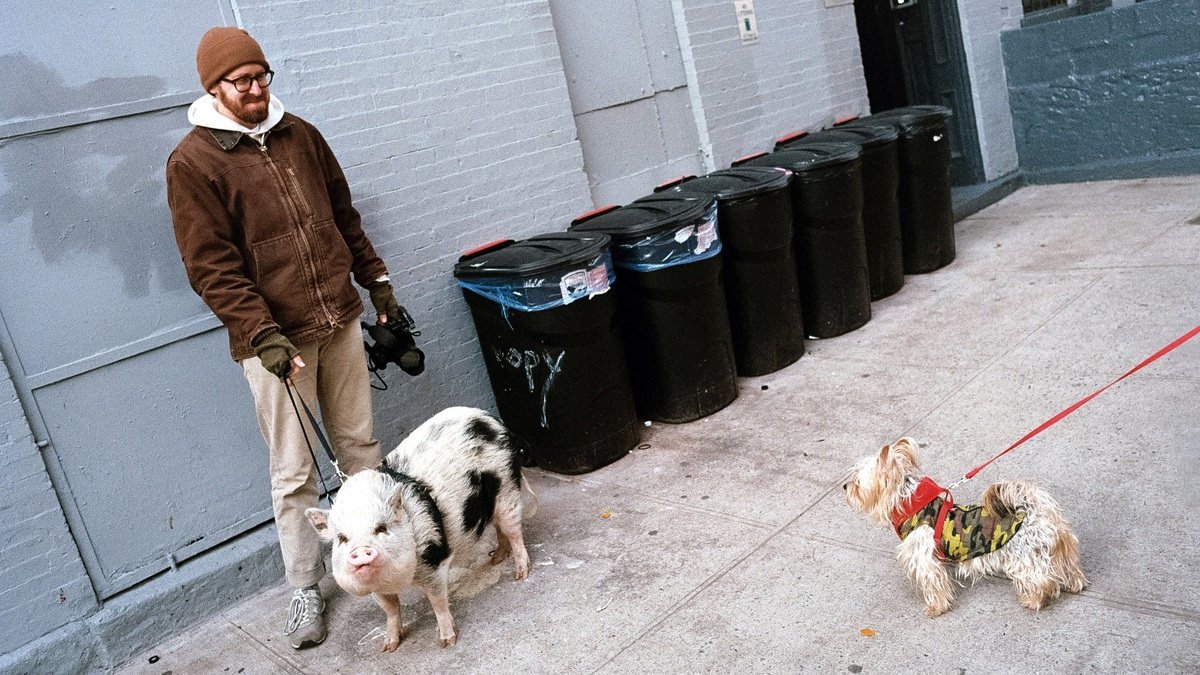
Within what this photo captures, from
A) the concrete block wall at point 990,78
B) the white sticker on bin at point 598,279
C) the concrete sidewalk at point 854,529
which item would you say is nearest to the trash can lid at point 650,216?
the white sticker on bin at point 598,279

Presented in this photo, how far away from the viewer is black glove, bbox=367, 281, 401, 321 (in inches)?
174

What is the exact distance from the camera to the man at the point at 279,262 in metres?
3.67

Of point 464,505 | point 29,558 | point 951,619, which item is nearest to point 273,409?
point 464,505

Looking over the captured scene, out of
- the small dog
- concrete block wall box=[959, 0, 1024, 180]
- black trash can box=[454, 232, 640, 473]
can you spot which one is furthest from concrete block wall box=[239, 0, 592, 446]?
concrete block wall box=[959, 0, 1024, 180]

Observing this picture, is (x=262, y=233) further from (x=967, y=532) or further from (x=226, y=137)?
(x=967, y=532)

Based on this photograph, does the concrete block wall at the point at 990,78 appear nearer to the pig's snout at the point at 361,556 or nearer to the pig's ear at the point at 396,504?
the pig's ear at the point at 396,504

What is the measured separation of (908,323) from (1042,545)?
10.6ft

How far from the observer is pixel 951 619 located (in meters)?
3.16

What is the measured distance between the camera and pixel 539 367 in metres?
4.84

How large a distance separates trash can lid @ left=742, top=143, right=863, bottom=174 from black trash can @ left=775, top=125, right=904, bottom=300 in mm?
179

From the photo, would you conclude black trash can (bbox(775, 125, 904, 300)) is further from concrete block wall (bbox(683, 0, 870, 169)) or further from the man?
the man

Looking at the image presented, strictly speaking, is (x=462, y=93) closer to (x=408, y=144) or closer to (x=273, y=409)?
(x=408, y=144)

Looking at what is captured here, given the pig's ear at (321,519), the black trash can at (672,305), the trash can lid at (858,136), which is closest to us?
the pig's ear at (321,519)

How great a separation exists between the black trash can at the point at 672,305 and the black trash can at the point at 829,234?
3.07 feet
